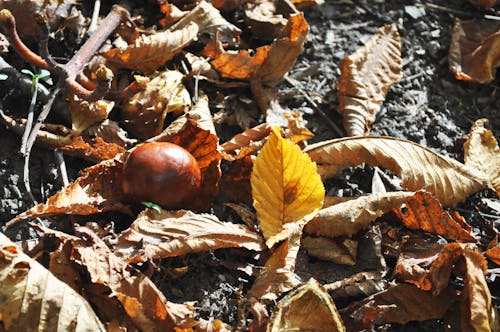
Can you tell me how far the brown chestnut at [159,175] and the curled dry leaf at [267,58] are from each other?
Result: 0.60m

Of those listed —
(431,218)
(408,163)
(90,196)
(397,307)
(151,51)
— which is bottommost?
(397,307)

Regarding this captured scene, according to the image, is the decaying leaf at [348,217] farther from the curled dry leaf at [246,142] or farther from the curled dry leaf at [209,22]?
the curled dry leaf at [209,22]

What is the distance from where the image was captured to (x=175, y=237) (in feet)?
6.80

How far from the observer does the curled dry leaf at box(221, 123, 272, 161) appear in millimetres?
2391

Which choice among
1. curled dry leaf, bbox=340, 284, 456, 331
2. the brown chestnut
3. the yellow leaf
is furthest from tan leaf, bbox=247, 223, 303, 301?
the brown chestnut

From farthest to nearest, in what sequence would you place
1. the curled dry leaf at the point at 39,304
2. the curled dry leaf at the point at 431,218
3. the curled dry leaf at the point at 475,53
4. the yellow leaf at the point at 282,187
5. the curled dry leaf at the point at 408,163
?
the curled dry leaf at the point at 475,53 → the curled dry leaf at the point at 408,163 → the curled dry leaf at the point at 431,218 → the yellow leaf at the point at 282,187 → the curled dry leaf at the point at 39,304

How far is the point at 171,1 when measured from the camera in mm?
2852

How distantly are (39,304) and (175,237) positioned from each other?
0.46 meters

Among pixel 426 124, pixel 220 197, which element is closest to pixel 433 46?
pixel 426 124

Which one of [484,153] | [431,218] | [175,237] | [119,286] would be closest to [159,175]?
[175,237]

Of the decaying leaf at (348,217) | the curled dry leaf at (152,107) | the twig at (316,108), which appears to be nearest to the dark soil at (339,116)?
the twig at (316,108)

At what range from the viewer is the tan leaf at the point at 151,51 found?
2543 mm

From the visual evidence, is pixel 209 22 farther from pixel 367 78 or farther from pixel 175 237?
pixel 175 237

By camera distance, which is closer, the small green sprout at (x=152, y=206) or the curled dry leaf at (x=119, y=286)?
the curled dry leaf at (x=119, y=286)
